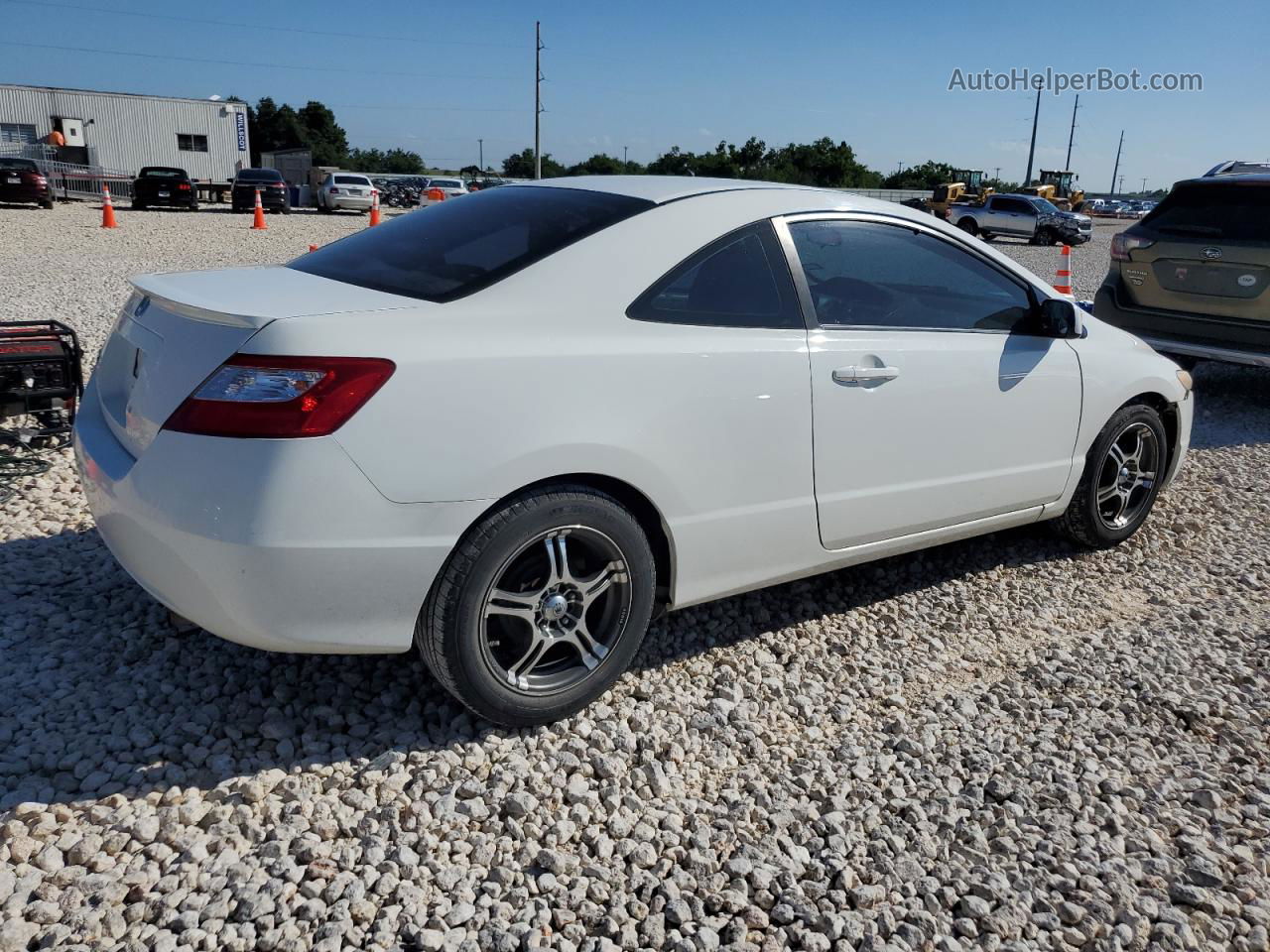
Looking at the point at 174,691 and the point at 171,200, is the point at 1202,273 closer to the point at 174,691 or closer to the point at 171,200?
the point at 174,691

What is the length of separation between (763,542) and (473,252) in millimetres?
1298

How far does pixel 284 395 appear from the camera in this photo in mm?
2480

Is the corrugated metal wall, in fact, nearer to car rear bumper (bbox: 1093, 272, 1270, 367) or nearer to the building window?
the building window

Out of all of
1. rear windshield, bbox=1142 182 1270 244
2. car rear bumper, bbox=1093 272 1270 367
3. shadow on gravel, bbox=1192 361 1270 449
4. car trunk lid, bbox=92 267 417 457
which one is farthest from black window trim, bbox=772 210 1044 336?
rear windshield, bbox=1142 182 1270 244

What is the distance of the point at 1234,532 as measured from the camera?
508 centimetres

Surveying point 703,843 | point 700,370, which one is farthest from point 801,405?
point 703,843

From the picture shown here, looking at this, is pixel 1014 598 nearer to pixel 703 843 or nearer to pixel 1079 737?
pixel 1079 737

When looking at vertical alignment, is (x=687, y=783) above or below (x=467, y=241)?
below

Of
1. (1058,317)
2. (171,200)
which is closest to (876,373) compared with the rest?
(1058,317)

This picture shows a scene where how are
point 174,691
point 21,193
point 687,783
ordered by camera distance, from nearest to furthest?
point 687,783
point 174,691
point 21,193

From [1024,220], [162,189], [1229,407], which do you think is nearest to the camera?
[1229,407]

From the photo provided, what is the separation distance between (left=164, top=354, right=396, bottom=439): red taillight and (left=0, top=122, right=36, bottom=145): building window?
47793 mm

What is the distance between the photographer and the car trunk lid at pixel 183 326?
260 centimetres

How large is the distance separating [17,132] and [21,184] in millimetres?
20323
